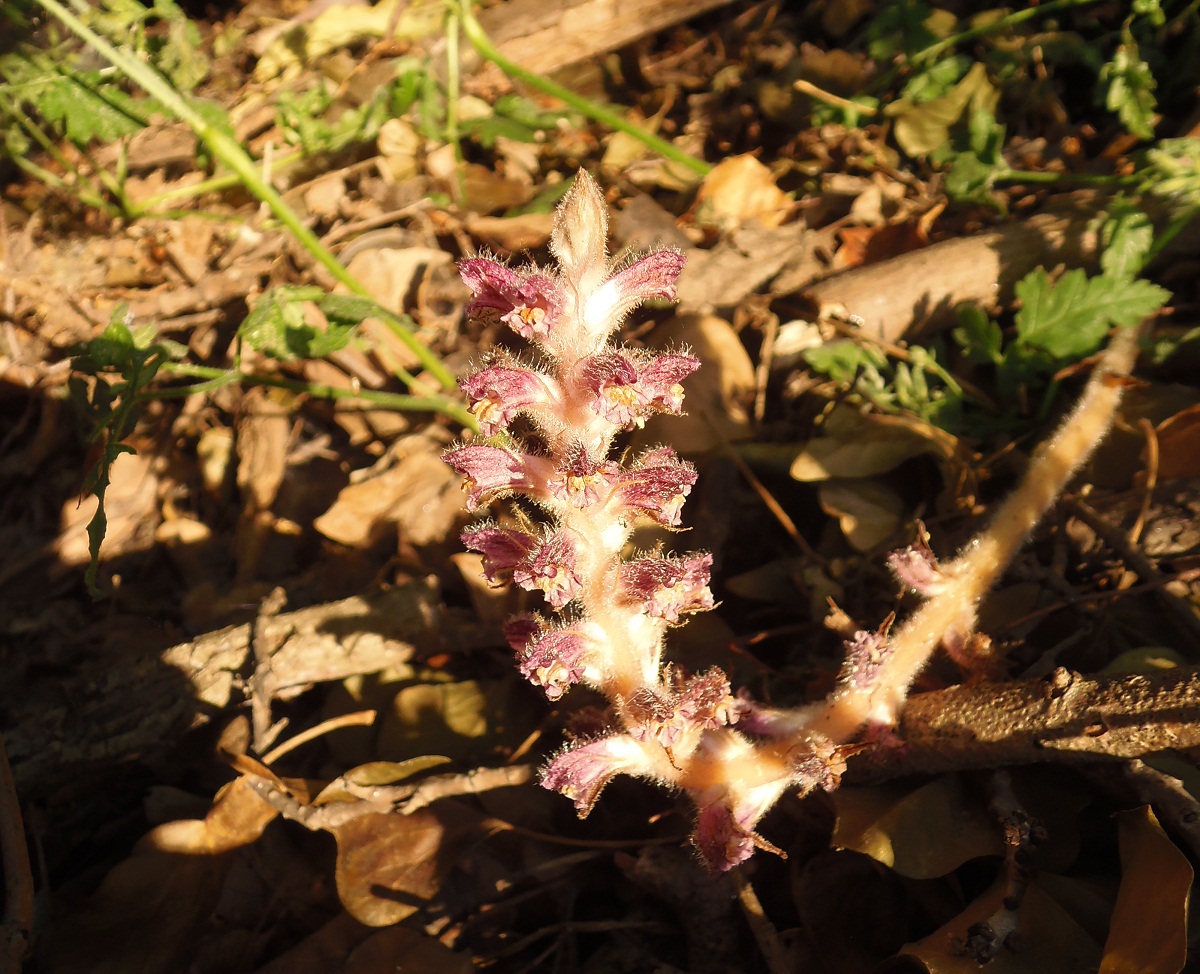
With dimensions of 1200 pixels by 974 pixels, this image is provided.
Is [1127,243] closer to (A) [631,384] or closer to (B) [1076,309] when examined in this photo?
(B) [1076,309]

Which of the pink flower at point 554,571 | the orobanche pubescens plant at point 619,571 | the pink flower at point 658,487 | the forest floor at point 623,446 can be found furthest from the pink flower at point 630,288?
the forest floor at point 623,446

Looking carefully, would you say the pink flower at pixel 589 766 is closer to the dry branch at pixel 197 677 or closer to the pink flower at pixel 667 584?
the pink flower at pixel 667 584

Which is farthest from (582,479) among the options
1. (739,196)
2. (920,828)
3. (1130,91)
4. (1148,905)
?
(1130,91)

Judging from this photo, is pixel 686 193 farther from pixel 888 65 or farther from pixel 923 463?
pixel 923 463

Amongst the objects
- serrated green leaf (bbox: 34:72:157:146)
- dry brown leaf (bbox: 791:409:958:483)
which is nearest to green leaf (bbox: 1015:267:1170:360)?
dry brown leaf (bbox: 791:409:958:483)

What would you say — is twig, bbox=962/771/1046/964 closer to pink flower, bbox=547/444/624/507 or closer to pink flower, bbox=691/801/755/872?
pink flower, bbox=691/801/755/872

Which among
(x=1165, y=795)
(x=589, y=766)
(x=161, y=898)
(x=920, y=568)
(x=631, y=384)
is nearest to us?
(x=631, y=384)
